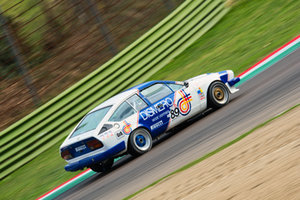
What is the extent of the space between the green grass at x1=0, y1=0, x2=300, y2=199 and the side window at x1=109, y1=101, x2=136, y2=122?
6.39ft

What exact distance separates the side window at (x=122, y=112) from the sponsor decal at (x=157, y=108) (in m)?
0.22

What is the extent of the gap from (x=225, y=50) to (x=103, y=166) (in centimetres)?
635

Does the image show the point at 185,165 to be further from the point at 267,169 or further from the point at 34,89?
the point at 34,89

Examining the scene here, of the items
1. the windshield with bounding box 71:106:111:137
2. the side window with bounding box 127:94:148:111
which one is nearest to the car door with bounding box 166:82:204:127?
the side window with bounding box 127:94:148:111

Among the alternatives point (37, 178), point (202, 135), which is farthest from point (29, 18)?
point (202, 135)

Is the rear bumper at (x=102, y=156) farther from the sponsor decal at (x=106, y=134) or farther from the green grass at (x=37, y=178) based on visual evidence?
the green grass at (x=37, y=178)

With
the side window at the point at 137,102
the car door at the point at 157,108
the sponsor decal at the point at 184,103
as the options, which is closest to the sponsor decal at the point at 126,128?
the car door at the point at 157,108

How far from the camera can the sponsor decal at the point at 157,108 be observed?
33.7 feet

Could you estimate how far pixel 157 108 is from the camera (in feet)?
34.4

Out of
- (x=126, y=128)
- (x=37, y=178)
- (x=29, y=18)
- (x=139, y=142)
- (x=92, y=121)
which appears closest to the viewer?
(x=126, y=128)

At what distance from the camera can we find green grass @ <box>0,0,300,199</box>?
11930 millimetres

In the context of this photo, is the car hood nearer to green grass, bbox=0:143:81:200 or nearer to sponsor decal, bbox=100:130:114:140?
sponsor decal, bbox=100:130:114:140

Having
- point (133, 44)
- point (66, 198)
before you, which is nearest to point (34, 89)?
point (133, 44)

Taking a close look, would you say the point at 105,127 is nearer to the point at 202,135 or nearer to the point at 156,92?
the point at 156,92
